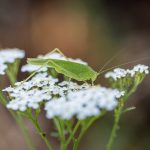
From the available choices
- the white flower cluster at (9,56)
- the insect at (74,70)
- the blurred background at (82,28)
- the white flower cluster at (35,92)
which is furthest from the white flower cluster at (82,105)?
the blurred background at (82,28)

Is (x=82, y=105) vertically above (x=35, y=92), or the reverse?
(x=35, y=92)

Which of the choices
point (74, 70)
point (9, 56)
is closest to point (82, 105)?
point (74, 70)

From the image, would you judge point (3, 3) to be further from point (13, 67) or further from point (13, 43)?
point (13, 67)

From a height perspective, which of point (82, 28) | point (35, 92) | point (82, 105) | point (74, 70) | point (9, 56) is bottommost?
point (82, 105)

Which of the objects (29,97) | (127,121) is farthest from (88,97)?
(127,121)

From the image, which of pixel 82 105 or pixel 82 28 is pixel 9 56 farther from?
pixel 82 28

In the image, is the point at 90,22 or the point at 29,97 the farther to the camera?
the point at 90,22

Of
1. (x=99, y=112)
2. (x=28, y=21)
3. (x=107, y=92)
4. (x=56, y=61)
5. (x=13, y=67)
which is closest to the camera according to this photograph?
(x=99, y=112)

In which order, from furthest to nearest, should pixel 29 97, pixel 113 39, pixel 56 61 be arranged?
pixel 113 39 < pixel 56 61 < pixel 29 97
